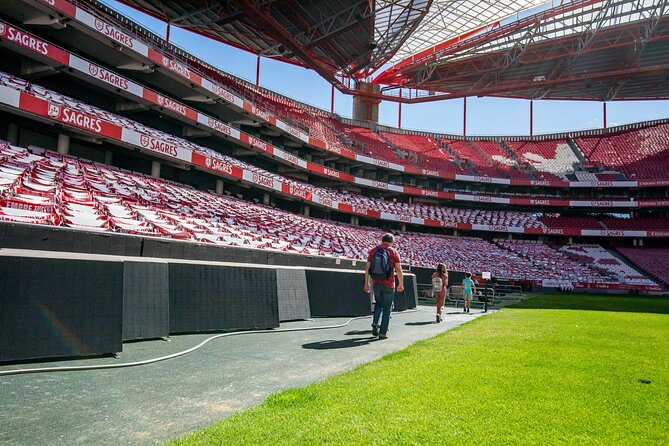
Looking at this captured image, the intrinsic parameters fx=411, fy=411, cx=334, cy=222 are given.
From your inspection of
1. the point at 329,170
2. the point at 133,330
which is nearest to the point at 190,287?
the point at 133,330

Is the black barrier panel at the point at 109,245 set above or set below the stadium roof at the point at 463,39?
below

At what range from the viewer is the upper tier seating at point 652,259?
38.0 m

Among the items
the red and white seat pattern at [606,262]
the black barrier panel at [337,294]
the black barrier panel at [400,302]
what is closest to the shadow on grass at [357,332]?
the black barrier panel at [337,294]

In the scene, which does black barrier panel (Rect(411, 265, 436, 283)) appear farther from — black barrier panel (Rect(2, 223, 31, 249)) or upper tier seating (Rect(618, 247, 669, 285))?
upper tier seating (Rect(618, 247, 669, 285))

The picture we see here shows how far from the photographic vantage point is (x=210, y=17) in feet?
101

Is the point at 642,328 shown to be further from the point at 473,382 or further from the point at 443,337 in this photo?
the point at 473,382

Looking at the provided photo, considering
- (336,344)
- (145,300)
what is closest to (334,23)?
(336,344)

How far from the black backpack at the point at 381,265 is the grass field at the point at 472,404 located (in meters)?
1.59

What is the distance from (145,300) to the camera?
18.7 ft

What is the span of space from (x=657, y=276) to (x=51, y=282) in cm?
4680

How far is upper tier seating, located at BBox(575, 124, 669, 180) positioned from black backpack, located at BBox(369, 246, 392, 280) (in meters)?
49.4

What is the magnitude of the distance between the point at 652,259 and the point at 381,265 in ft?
150

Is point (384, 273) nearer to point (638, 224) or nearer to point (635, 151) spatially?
point (638, 224)

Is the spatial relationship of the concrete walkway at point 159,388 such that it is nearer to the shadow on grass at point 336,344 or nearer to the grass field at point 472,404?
the shadow on grass at point 336,344
